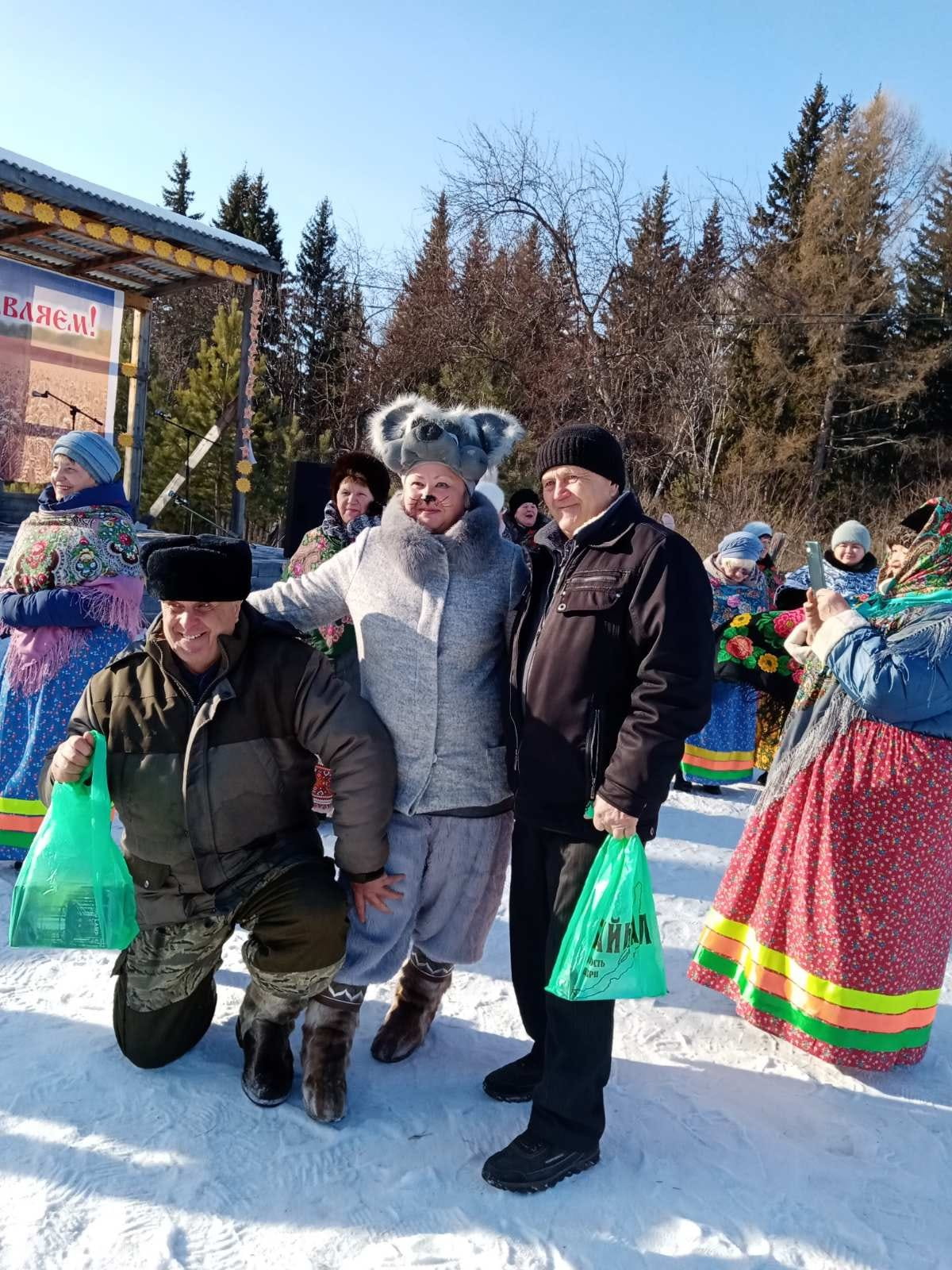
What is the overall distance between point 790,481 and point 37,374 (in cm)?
1695

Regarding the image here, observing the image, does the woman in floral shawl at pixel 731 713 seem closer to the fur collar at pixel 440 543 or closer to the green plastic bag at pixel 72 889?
the fur collar at pixel 440 543

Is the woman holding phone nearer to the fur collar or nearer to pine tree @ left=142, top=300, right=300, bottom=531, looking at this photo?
the fur collar

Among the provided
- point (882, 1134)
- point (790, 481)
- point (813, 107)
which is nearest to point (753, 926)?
point (882, 1134)

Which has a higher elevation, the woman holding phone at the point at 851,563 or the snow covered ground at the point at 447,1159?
the woman holding phone at the point at 851,563

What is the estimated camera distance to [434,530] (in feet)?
7.47

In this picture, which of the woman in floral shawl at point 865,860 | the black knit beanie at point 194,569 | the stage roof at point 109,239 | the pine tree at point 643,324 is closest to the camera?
the black knit beanie at point 194,569

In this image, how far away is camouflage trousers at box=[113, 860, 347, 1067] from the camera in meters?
2.16

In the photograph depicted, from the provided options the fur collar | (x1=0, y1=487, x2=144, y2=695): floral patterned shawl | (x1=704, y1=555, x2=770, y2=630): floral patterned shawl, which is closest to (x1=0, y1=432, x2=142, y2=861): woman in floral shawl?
(x1=0, y1=487, x2=144, y2=695): floral patterned shawl

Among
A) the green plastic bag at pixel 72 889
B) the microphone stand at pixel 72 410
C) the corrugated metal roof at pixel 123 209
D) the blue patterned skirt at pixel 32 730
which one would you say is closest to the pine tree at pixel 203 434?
the microphone stand at pixel 72 410

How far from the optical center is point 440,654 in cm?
220

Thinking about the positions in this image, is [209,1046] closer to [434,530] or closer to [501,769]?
[501,769]

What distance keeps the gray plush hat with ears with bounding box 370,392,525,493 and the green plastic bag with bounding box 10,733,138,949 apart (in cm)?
115

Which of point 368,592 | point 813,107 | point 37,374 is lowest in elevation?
point 368,592

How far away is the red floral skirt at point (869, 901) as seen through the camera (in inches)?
92.1
